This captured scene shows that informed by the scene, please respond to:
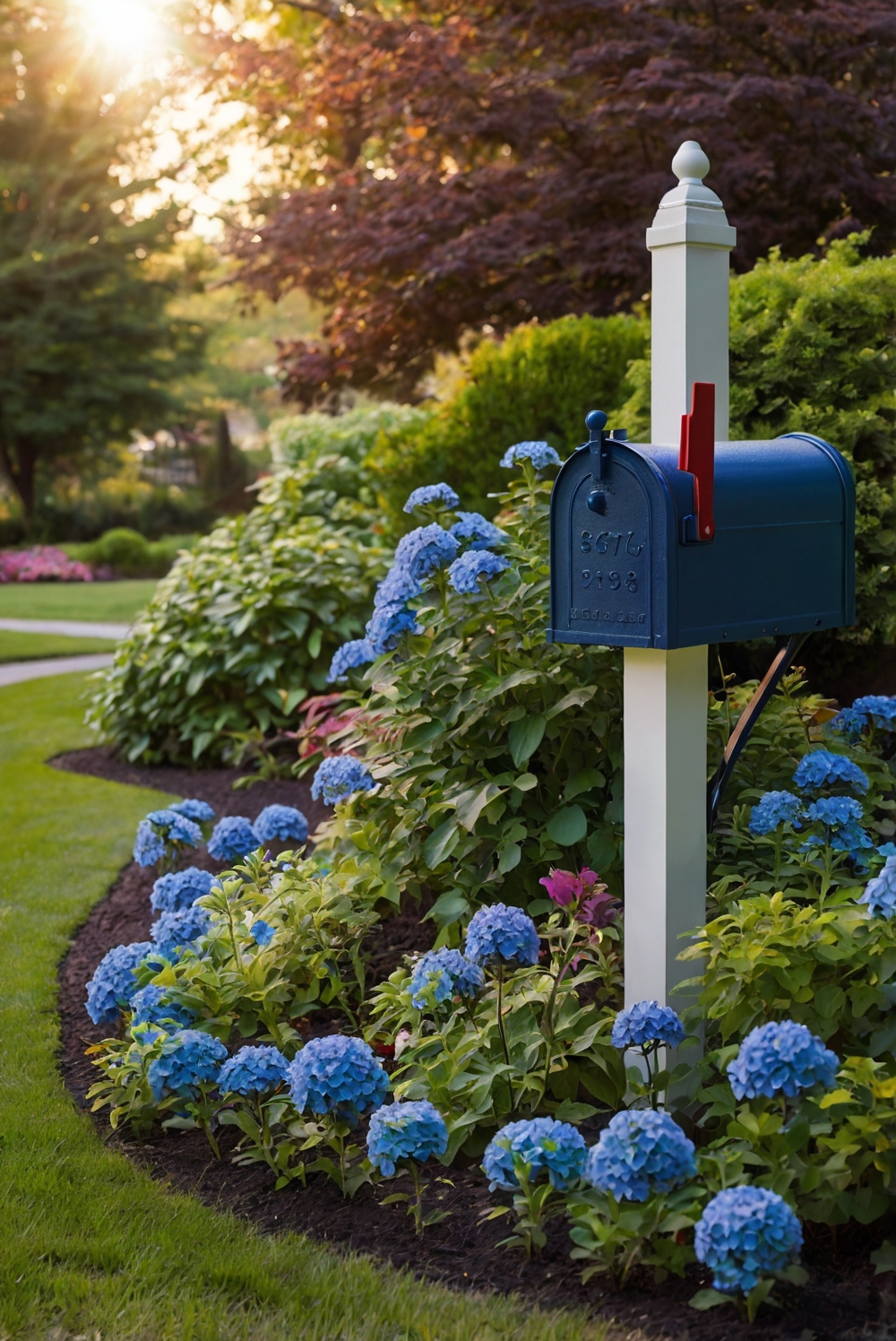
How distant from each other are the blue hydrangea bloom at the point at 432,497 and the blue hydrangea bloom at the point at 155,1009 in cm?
138

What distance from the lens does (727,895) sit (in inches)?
101

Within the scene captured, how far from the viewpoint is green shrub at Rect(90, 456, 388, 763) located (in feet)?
19.5

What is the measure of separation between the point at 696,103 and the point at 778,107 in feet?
2.50

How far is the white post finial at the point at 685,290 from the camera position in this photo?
2467mm

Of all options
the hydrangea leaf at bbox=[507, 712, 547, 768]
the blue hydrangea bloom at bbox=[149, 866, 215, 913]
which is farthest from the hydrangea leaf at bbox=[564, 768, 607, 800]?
the blue hydrangea bloom at bbox=[149, 866, 215, 913]

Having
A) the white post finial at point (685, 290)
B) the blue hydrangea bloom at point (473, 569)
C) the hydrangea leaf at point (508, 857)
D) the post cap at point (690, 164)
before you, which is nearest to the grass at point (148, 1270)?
the hydrangea leaf at point (508, 857)

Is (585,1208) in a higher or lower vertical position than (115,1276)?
higher

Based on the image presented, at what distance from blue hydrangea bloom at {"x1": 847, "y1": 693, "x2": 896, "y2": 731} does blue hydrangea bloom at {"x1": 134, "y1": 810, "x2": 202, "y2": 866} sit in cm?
201

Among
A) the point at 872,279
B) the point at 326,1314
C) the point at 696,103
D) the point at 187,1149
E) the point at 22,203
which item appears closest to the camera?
the point at 326,1314

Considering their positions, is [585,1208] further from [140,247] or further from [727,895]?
[140,247]

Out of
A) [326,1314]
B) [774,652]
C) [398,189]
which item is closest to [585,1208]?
[326,1314]

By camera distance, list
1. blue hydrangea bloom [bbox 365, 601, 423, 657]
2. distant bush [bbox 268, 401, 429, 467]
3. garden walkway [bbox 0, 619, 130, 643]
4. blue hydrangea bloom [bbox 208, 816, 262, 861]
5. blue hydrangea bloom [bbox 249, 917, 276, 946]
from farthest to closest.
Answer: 1. garden walkway [bbox 0, 619, 130, 643]
2. distant bush [bbox 268, 401, 429, 467]
3. blue hydrangea bloom [bbox 208, 816, 262, 861]
4. blue hydrangea bloom [bbox 365, 601, 423, 657]
5. blue hydrangea bloom [bbox 249, 917, 276, 946]

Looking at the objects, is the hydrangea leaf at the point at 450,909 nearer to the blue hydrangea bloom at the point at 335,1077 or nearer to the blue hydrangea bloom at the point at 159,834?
the blue hydrangea bloom at the point at 335,1077

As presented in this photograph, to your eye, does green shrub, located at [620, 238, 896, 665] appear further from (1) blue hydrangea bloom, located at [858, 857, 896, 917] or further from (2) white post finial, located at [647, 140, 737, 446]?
(1) blue hydrangea bloom, located at [858, 857, 896, 917]
